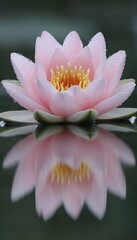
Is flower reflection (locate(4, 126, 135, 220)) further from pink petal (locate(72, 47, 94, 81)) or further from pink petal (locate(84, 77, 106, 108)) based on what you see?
pink petal (locate(72, 47, 94, 81))

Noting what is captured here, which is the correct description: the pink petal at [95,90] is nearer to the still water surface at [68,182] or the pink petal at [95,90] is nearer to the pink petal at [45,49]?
the still water surface at [68,182]

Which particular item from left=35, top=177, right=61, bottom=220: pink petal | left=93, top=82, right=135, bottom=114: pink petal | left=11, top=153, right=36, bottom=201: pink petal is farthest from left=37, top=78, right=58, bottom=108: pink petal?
left=35, top=177, right=61, bottom=220: pink petal

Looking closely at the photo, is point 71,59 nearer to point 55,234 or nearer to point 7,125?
point 7,125

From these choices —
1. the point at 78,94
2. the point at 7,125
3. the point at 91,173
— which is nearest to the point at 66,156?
the point at 91,173

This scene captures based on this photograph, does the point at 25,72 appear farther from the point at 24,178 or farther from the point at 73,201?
the point at 73,201

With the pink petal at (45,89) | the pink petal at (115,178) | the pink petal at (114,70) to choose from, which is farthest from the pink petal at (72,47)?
the pink petal at (115,178)

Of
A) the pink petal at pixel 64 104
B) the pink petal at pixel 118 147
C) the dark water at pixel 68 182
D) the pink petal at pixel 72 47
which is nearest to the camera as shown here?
the dark water at pixel 68 182

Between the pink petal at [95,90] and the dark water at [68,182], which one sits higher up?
the pink petal at [95,90]
